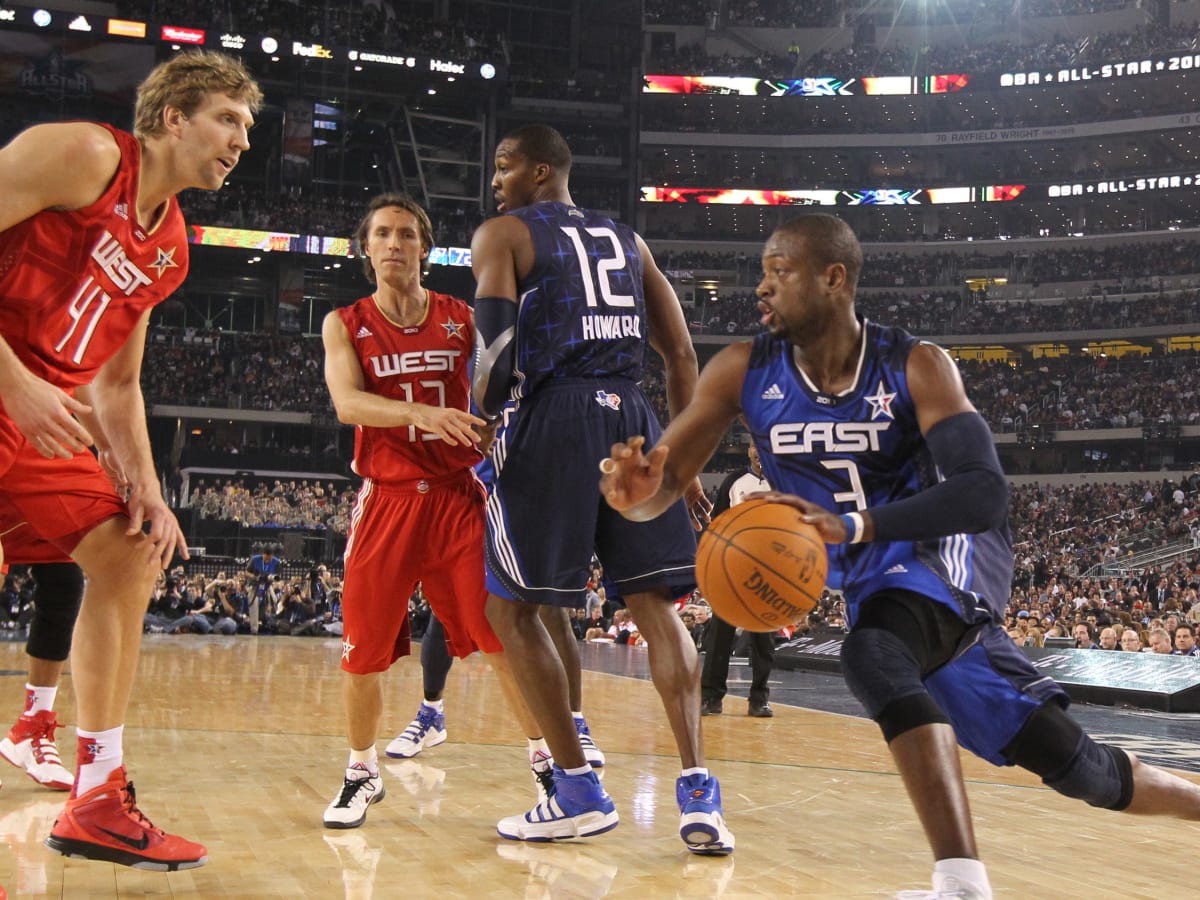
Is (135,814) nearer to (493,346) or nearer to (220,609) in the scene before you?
(493,346)

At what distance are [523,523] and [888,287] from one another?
140 feet

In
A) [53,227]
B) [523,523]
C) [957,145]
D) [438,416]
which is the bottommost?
[523,523]

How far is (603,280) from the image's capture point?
408cm

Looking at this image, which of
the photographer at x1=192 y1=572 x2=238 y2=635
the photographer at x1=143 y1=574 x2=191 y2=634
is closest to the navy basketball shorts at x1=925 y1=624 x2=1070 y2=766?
the photographer at x1=192 y1=572 x2=238 y2=635

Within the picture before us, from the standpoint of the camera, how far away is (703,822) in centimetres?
355

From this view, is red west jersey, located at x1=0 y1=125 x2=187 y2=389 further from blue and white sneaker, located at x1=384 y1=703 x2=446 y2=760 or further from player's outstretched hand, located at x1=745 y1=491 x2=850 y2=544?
blue and white sneaker, located at x1=384 y1=703 x2=446 y2=760

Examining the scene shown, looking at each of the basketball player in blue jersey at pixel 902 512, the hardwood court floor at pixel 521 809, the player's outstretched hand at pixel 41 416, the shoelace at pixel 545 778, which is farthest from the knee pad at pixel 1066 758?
the player's outstretched hand at pixel 41 416

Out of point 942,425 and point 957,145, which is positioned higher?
point 957,145

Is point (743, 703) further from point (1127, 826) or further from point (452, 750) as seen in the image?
point (1127, 826)

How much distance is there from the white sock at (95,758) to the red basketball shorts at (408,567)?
1.02 metres

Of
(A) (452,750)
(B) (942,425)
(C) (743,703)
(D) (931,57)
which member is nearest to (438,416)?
→ (B) (942,425)

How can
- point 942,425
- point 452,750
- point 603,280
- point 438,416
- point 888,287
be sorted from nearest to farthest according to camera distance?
point 942,425
point 438,416
point 603,280
point 452,750
point 888,287

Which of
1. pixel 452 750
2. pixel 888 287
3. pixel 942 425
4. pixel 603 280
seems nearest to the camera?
pixel 942 425

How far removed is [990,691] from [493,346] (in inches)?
75.6
